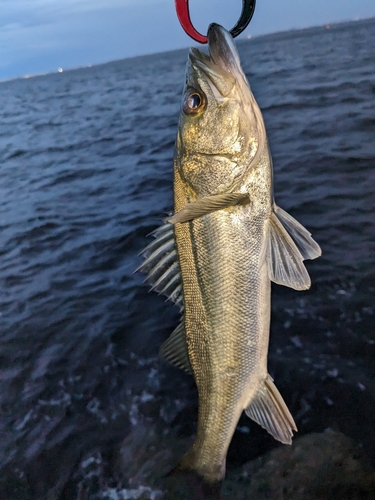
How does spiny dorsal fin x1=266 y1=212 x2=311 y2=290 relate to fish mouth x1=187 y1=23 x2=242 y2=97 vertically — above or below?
below

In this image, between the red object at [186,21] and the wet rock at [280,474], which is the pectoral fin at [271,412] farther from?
the red object at [186,21]

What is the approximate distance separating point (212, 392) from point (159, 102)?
71.0 ft

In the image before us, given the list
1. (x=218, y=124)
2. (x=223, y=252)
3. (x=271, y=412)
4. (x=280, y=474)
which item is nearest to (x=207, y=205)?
(x=223, y=252)

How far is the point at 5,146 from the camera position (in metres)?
20.2

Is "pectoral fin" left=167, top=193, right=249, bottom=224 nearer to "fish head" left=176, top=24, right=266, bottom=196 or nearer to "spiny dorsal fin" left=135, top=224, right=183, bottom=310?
"fish head" left=176, top=24, right=266, bottom=196

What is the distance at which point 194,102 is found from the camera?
8.77 ft

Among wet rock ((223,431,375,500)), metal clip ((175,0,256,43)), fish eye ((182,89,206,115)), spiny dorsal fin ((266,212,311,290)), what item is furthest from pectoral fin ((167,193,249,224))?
wet rock ((223,431,375,500))

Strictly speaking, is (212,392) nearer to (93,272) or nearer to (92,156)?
(93,272)

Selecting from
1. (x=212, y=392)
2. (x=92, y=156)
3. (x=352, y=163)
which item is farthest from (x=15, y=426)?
(x=92, y=156)

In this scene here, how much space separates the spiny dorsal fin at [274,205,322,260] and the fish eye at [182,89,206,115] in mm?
865

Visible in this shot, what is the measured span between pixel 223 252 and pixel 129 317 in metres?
3.59

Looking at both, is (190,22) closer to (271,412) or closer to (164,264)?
(164,264)

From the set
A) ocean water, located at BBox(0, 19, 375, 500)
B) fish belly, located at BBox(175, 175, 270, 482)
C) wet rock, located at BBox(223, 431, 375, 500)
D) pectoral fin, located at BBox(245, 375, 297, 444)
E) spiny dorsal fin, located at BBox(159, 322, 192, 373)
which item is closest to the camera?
fish belly, located at BBox(175, 175, 270, 482)

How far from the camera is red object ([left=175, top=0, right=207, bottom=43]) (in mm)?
2455
